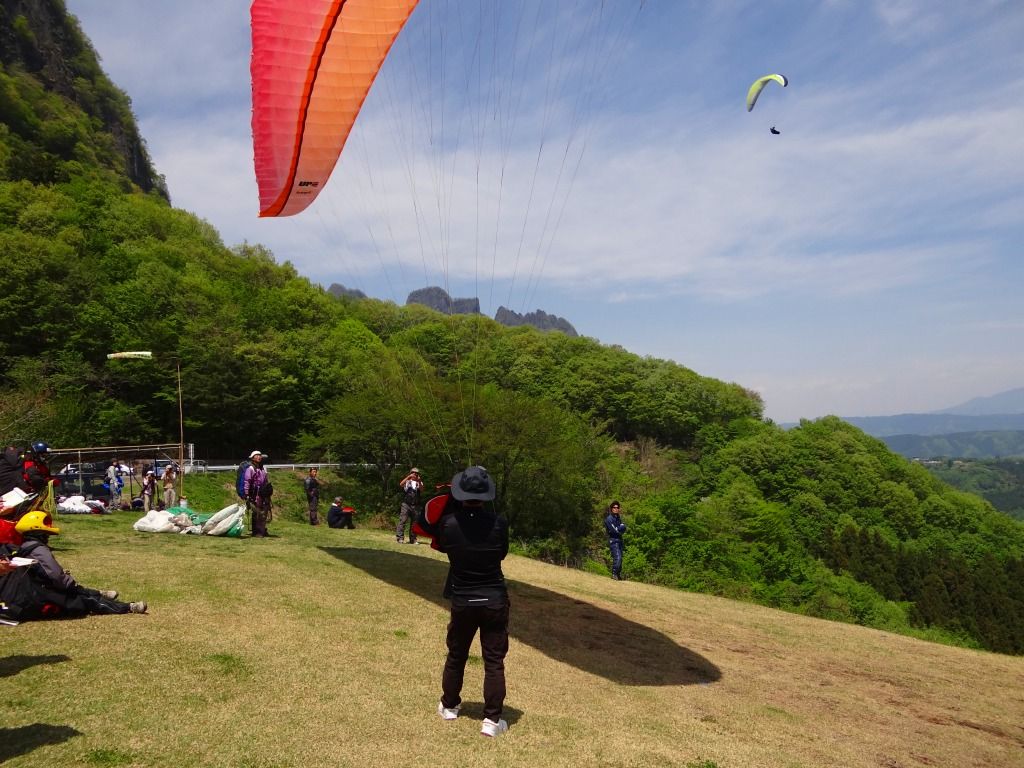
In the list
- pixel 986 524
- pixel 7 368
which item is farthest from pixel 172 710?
pixel 986 524

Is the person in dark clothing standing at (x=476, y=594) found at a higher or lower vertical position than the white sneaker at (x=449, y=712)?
higher

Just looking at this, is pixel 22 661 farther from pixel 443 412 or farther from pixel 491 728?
pixel 443 412

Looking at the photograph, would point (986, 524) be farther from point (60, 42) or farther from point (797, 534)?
point (60, 42)

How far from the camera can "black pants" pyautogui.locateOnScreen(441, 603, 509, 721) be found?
5.04m

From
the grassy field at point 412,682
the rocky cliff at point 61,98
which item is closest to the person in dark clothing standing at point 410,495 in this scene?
the grassy field at point 412,682

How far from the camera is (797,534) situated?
60.8m

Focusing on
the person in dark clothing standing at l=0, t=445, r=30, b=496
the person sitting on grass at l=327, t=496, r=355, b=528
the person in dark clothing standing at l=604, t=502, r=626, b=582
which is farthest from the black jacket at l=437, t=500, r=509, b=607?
the person sitting on grass at l=327, t=496, r=355, b=528

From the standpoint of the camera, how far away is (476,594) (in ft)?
16.6

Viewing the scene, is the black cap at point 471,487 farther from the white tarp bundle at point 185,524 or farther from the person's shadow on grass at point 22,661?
the white tarp bundle at point 185,524

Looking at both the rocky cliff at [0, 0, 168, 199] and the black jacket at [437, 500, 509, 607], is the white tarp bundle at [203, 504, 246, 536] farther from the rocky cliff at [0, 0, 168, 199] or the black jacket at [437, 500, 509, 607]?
the rocky cliff at [0, 0, 168, 199]

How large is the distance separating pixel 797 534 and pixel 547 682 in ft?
201

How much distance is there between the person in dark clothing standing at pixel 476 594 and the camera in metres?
5.05

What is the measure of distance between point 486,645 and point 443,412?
1213 inches

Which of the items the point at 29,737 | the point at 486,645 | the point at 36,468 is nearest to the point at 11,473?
the point at 36,468
